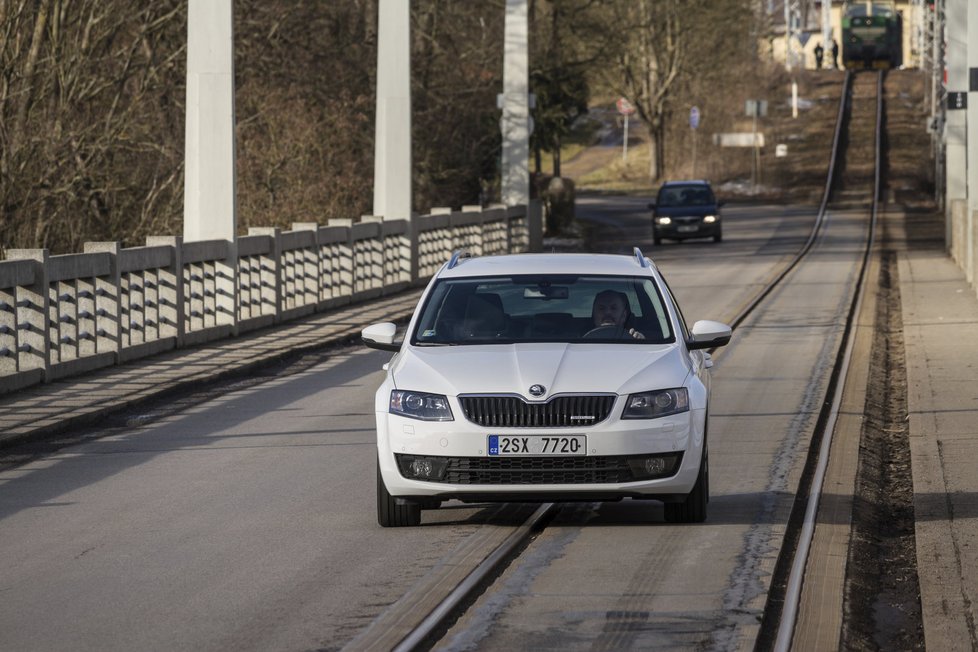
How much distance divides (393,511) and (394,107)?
83.4 feet

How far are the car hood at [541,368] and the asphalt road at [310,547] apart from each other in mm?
805

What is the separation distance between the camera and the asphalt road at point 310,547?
24.0ft

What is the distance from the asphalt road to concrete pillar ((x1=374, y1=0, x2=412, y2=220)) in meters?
18.4

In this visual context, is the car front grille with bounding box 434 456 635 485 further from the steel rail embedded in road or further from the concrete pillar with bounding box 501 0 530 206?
the concrete pillar with bounding box 501 0 530 206

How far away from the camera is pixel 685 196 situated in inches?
2007

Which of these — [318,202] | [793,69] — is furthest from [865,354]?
[793,69]

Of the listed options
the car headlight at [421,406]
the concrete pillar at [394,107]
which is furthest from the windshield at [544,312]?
the concrete pillar at [394,107]

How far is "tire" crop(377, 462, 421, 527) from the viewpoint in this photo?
975 cm

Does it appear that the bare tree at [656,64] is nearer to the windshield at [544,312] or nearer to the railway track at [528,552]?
the railway track at [528,552]

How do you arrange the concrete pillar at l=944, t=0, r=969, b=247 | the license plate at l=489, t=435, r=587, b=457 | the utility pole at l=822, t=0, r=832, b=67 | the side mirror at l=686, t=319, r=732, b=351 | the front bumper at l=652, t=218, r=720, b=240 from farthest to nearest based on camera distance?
the utility pole at l=822, t=0, r=832, b=67
the front bumper at l=652, t=218, r=720, b=240
the concrete pillar at l=944, t=0, r=969, b=247
the side mirror at l=686, t=319, r=732, b=351
the license plate at l=489, t=435, r=587, b=457

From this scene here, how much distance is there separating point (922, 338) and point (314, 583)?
15.2 meters

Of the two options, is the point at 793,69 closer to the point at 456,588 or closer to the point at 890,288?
the point at 890,288

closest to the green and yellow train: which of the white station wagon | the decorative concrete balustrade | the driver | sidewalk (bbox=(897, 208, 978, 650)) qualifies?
the decorative concrete balustrade

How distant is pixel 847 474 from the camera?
11.8 m
